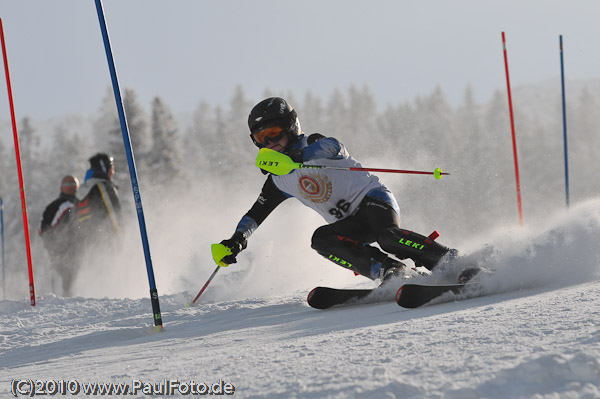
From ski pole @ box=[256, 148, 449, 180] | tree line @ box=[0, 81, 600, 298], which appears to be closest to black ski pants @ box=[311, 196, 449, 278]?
ski pole @ box=[256, 148, 449, 180]

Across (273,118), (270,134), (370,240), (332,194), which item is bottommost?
(370,240)

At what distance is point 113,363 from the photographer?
8.00 feet

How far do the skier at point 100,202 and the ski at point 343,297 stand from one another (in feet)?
15.5

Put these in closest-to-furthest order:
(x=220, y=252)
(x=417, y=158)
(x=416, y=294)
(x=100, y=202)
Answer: (x=416, y=294) < (x=220, y=252) < (x=100, y=202) < (x=417, y=158)

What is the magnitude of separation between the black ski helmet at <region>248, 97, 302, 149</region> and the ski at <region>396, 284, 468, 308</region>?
5.25ft

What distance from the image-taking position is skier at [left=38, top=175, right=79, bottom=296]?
8.20m

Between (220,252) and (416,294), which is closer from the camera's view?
(416,294)

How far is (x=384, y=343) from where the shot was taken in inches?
81.0

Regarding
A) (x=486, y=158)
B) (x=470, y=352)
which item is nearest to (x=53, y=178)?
(x=486, y=158)

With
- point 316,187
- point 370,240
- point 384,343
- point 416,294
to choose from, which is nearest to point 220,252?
point 316,187

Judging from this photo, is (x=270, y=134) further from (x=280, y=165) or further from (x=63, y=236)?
(x=63, y=236)

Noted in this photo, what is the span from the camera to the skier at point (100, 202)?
791 centimetres

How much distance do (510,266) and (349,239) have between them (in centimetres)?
110

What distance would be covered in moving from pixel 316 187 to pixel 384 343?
2260mm
